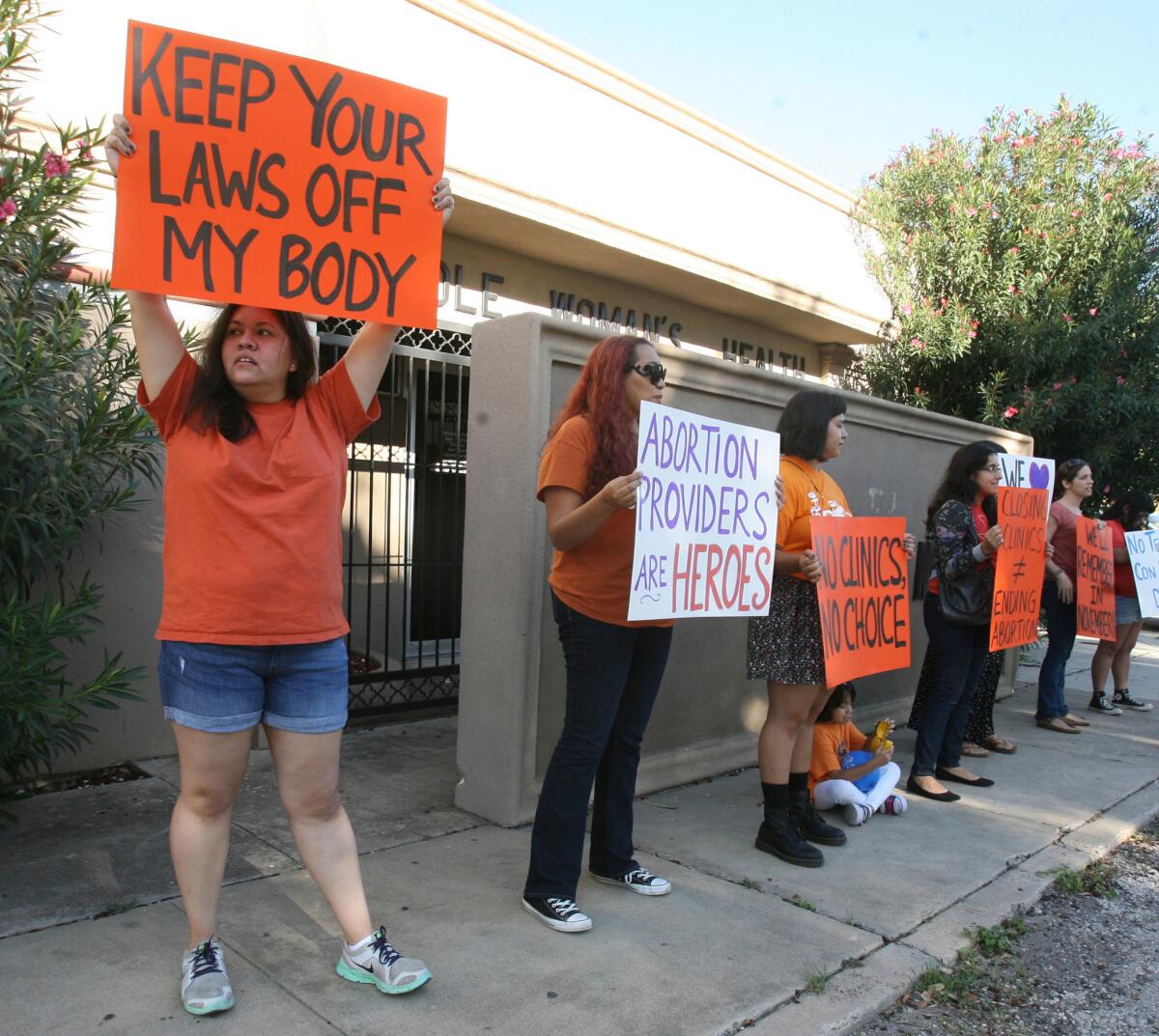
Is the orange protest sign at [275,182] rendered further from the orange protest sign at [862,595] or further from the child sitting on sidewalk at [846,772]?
the child sitting on sidewalk at [846,772]

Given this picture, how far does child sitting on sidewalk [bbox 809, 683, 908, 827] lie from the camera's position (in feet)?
15.5

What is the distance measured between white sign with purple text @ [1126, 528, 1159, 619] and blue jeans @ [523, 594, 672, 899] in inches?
204

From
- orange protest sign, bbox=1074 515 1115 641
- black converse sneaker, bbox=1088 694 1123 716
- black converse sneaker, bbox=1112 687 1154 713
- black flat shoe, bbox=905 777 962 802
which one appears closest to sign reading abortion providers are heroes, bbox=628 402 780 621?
black flat shoe, bbox=905 777 962 802

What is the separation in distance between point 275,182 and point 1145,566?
684 centimetres

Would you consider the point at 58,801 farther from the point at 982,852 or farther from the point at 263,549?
the point at 982,852

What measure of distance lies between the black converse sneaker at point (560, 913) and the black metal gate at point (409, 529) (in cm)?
316

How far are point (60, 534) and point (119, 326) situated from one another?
1.13m

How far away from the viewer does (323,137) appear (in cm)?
283

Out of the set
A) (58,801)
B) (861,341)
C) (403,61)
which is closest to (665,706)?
(58,801)

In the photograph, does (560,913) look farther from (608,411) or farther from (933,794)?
(933,794)

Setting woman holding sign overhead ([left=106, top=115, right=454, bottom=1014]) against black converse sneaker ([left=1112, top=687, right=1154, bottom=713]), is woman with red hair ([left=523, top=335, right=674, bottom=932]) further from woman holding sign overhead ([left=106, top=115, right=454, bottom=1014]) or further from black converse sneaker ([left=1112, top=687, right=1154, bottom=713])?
black converse sneaker ([left=1112, top=687, right=1154, bottom=713])

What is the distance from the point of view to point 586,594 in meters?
3.32

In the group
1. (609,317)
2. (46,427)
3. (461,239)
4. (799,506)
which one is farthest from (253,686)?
(609,317)

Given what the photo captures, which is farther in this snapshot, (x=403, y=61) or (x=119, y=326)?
(x=403, y=61)
